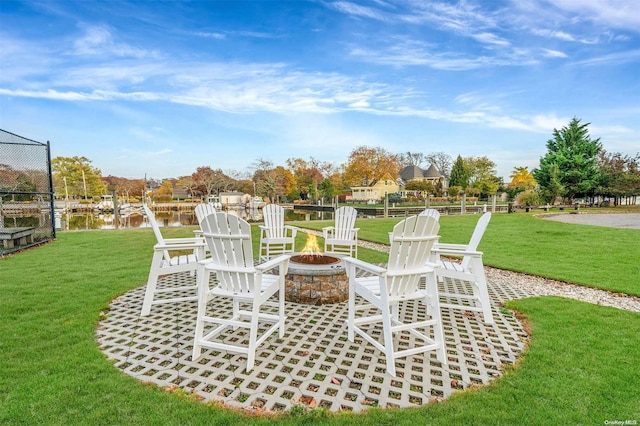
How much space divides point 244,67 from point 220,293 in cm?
1224

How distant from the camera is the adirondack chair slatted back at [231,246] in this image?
226 centimetres

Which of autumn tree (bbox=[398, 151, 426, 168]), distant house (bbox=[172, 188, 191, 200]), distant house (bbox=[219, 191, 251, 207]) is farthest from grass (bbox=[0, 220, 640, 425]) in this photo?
distant house (bbox=[172, 188, 191, 200])

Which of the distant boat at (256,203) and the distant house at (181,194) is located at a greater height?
the distant house at (181,194)

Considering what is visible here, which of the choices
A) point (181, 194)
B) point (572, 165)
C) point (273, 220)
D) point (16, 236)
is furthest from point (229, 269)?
point (181, 194)

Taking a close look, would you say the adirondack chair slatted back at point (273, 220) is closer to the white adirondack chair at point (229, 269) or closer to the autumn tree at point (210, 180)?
the white adirondack chair at point (229, 269)

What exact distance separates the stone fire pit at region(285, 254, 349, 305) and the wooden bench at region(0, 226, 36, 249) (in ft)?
22.1

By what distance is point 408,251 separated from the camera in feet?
7.38

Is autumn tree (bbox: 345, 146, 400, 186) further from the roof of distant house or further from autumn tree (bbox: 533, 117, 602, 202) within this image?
autumn tree (bbox: 533, 117, 602, 202)

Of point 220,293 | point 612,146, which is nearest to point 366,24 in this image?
point 220,293

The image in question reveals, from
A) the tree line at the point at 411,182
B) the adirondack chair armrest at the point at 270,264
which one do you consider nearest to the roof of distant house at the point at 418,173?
the tree line at the point at 411,182

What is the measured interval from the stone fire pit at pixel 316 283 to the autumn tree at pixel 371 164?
115 feet

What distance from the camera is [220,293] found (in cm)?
232

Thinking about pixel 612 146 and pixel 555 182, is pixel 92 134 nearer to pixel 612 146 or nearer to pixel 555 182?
pixel 555 182

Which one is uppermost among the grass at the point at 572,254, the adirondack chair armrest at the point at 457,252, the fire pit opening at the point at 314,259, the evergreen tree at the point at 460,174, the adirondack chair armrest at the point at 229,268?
the evergreen tree at the point at 460,174
